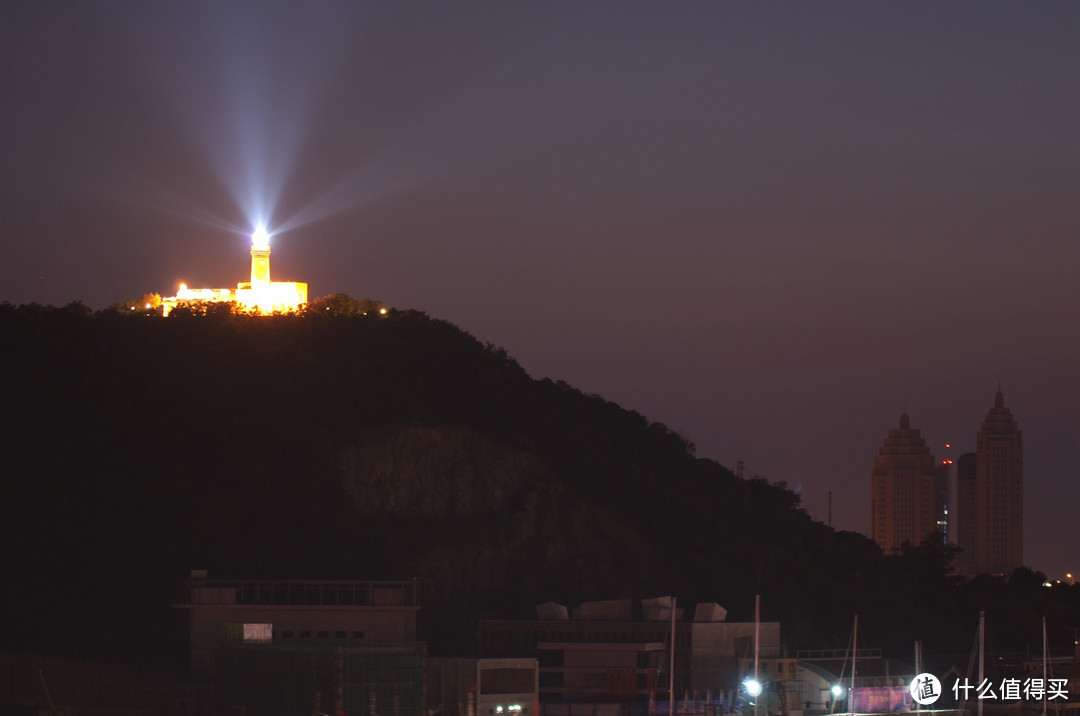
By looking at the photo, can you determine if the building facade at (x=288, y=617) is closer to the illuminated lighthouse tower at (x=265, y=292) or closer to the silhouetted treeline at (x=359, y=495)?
the silhouetted treeline at (x=359, y=495)

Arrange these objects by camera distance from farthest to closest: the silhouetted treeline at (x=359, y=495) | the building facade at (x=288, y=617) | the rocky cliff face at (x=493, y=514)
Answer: the rocky cliff face at (x=493, y=514), the silhouetted treeline at (x=359, y=495), the building facade at (x=288, y=617)

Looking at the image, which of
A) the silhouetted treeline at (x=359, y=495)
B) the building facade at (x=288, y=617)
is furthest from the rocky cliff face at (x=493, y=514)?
the building facade at (x=288, y=617)

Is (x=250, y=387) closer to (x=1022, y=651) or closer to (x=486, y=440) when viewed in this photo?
(x=486, y=440)

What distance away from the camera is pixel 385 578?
329 ft

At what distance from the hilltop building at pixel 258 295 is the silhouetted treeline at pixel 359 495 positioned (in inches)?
83.7

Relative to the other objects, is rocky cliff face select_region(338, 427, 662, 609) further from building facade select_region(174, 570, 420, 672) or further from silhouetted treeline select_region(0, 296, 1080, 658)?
building facade select_region(174, 570, 420, 672)

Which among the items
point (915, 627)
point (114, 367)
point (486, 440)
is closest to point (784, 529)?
point (915, 627)

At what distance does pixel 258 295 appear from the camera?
421 feet

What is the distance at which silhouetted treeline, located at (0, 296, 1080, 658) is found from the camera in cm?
10044

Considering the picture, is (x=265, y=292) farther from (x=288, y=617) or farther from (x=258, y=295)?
(x=288, y=617)

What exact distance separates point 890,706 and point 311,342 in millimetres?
49111

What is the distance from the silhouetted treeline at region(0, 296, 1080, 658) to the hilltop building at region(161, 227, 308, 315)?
2.12m

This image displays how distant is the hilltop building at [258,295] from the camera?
127438 mm

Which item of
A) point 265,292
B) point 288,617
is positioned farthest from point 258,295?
point 288,617
